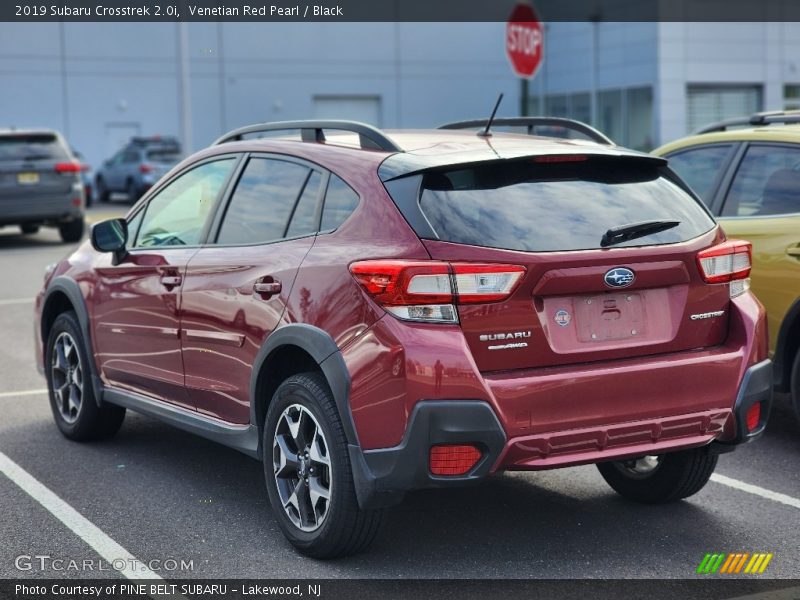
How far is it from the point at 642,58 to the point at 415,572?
1376 inches

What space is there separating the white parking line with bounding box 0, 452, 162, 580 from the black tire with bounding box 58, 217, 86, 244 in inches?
570

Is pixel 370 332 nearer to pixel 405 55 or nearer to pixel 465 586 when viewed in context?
pixel 465 586

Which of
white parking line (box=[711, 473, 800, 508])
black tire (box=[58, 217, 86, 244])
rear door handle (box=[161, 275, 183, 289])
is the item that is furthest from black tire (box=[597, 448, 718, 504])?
black tire (box=[58, 217, 86, 244])

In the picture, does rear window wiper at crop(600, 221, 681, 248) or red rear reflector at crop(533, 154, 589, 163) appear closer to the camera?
rear window wiper at crop(600, 221, 681, 248)

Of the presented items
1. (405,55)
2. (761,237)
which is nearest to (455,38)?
(405,55)

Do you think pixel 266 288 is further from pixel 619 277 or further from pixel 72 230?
pixel 72 230

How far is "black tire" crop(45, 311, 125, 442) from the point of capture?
21.2 feet

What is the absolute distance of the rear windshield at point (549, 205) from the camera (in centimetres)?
425

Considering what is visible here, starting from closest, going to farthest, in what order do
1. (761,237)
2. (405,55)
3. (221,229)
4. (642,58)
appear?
(221,229)
(761,237)
(642,58)
(405,55)

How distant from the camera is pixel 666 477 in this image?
17.0ft

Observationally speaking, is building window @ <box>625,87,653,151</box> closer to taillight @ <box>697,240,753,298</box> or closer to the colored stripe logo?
taillight @ <box>697,240,753,298</box>

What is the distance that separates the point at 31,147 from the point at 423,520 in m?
15.9

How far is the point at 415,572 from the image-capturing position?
4.48m

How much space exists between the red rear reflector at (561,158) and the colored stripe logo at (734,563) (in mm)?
1632
